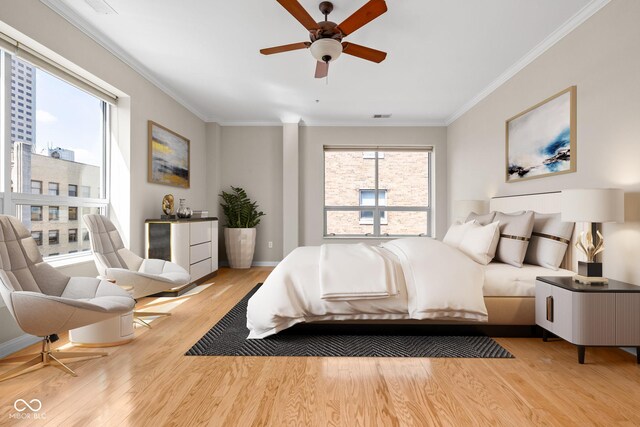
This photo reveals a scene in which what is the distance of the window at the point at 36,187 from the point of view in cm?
280

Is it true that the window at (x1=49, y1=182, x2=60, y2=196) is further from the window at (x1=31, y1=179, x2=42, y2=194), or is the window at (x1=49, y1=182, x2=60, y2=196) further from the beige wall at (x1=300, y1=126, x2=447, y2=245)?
the beige wall at (x1=300, y1=126, x2=447, y2=245)

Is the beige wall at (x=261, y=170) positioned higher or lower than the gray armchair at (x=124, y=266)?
higher

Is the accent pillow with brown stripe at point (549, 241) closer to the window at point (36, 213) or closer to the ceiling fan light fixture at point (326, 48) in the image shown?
the ceiling fan light fixture at point (326, 48)

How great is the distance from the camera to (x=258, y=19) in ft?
9.77

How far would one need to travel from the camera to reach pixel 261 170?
6277mm

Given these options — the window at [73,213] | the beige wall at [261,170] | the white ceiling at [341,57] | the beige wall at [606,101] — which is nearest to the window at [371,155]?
the white ceiling at [341,57]

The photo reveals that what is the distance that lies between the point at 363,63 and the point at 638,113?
2.42 metres

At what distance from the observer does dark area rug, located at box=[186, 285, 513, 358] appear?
2371 millimetres

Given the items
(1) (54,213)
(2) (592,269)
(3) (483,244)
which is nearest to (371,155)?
(3) (483,244)

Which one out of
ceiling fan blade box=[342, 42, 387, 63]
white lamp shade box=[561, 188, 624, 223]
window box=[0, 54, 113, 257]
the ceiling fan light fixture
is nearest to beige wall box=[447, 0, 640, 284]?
white lamp shade box=[561, 188, 624, 223]

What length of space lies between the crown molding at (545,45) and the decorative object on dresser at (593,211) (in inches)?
58.0

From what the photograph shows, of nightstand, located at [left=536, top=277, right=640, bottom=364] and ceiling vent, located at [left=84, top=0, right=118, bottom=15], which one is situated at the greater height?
ceiling vent, located at [left=84, top=0, right=118, bottom=15]

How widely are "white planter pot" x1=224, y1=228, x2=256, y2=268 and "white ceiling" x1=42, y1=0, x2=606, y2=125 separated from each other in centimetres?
201

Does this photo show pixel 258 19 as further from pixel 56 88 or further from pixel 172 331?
pixel 172 331
